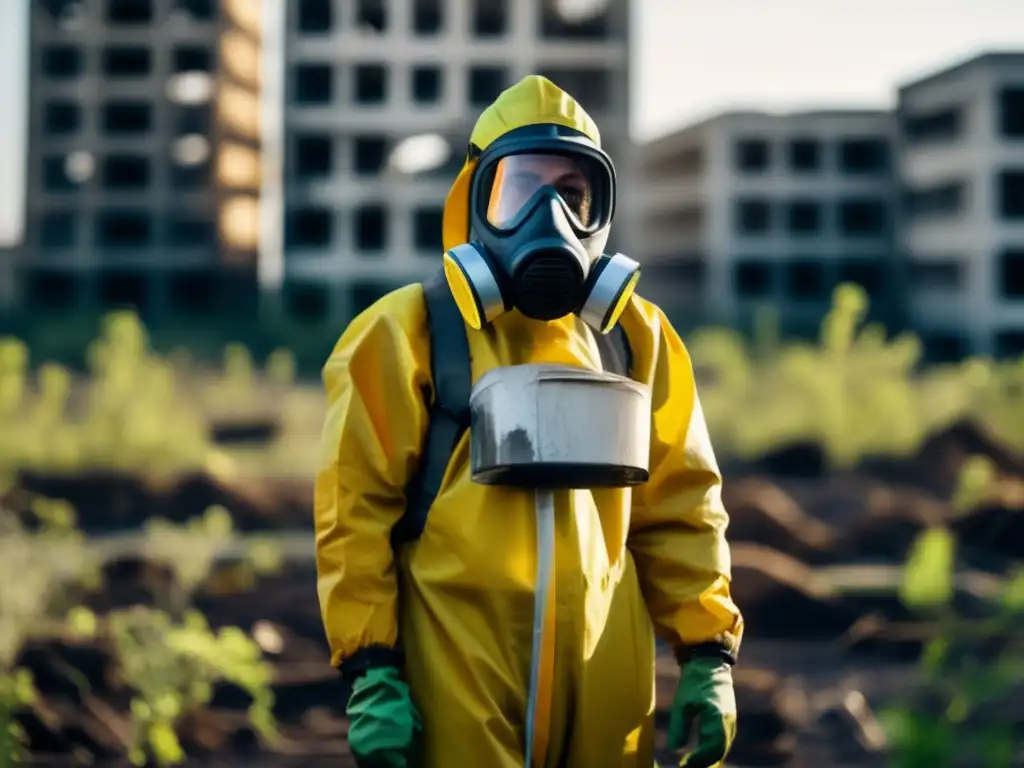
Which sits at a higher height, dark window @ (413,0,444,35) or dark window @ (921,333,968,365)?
dark window @ (413,0,444,35)

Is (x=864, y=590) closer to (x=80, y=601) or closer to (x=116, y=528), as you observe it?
(x=80, y=601)

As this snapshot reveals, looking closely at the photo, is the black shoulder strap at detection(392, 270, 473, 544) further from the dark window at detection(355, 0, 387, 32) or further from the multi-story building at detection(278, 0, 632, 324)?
the dark window at detection(355, 0, 387, 32)

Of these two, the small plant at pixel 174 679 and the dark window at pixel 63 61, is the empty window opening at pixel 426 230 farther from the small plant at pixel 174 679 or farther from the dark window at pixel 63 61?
Answer: the small plant at pixel 174 679

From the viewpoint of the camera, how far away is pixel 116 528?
1266 centimetres

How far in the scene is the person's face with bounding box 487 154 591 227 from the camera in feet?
9.15

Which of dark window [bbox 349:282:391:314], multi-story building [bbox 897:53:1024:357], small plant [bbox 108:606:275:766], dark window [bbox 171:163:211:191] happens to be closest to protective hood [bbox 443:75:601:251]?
small plant [bbox 108:606:275:766]

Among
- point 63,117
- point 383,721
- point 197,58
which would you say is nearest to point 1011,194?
point 197,58

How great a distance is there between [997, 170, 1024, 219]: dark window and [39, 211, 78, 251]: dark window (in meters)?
20.0

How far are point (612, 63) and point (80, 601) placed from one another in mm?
23192

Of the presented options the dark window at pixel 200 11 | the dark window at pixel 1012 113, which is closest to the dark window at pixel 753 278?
the dark window at pixel 1012 113

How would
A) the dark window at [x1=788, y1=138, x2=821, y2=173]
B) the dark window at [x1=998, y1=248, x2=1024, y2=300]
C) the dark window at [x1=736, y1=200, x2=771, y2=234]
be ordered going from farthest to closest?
the dark window at [x1=788, y1=138, x2=821, y2=173] → the dark window at [x1=736, y1=200, x2=771, y2=234] → the dark window at [x1=998, y1=248, x2=1024, y2=300]

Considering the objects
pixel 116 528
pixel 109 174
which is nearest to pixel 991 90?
pixel 109 174

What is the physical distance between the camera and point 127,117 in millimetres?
32906

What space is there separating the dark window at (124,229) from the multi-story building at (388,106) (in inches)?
192
